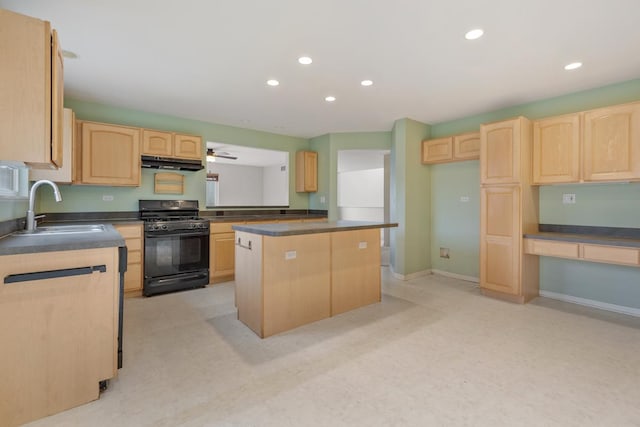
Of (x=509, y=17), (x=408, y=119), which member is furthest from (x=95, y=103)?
(x=509, y=17)

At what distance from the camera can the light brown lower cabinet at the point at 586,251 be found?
2807 millimetres

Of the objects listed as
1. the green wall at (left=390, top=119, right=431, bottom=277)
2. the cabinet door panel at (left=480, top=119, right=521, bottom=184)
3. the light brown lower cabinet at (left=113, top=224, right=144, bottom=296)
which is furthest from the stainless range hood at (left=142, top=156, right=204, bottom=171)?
the cabinet door panel at (left=480, top=119, right=521, bottom=184)

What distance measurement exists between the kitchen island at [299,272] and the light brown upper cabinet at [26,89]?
4.92 feet

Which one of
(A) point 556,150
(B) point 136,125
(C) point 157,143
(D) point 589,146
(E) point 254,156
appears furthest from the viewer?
(E) point 254,156

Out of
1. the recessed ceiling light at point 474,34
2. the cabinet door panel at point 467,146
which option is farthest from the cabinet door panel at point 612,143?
the recessed ceiling light at point 474,34

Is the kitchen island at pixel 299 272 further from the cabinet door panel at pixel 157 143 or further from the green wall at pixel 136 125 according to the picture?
the green wall at pixel 136 125

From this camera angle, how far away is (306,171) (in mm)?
5680

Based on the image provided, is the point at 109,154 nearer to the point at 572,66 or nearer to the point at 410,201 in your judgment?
the point at 410,201

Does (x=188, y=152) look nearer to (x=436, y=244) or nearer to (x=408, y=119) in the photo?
(x=408, y=119)

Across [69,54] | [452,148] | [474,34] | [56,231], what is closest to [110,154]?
[69,54]

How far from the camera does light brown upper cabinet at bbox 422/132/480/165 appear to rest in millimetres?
4172

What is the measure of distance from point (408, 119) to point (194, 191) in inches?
138

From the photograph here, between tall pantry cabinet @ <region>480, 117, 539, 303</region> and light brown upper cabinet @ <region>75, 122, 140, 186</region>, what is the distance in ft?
14.7

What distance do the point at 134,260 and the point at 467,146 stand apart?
4.66 meters
